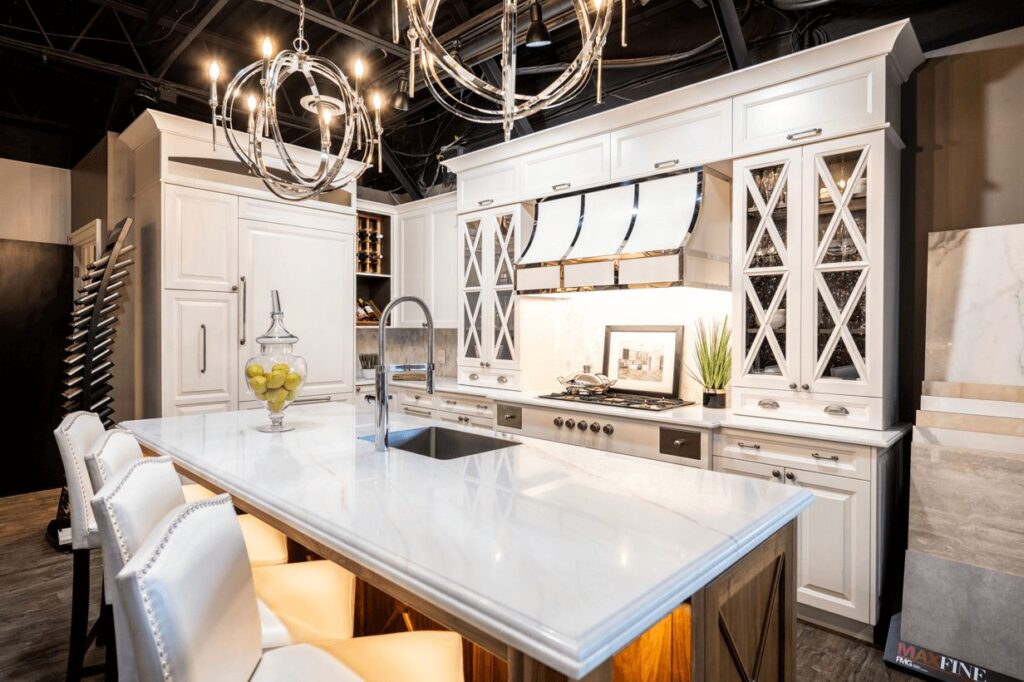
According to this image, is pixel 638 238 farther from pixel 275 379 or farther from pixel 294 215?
pixel 294 215

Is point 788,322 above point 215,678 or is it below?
above

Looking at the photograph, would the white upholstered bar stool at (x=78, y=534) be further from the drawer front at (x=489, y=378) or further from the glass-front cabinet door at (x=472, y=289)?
the glass-front cabinet door at (x=472, y=289)

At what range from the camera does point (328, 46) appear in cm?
421

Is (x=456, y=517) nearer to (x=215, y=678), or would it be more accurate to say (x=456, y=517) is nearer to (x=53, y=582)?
(x=215, y=678)

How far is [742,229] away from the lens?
9.78 feet

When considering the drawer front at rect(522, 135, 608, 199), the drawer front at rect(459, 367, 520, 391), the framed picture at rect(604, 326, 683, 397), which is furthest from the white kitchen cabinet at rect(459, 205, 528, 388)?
the framed picture at rect(604, 326, 683, 397)

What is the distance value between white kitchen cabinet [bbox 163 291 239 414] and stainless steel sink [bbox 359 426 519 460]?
7.82 ft

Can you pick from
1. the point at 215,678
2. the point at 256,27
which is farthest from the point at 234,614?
the point at 256,27

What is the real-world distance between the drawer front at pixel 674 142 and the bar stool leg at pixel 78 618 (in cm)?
313

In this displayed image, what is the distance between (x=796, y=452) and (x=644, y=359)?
1225 millimetres

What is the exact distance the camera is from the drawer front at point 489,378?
409cm

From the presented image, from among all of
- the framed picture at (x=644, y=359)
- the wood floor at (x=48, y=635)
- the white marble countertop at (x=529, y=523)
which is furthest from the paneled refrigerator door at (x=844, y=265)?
the white marble countertop at (x=529, y=523)

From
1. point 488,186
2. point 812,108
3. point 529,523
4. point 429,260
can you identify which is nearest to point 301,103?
point 529,523

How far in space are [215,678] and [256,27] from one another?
14.5 ft
